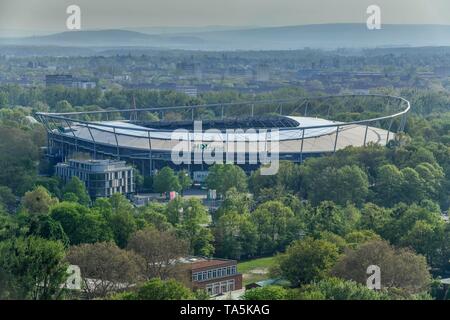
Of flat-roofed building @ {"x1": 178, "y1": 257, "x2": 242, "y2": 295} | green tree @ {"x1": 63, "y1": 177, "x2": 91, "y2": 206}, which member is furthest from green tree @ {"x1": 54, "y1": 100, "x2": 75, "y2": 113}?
flat-roofed building @ {"x1": 178, "y1": 257, "x2": 242, "y2": 295}

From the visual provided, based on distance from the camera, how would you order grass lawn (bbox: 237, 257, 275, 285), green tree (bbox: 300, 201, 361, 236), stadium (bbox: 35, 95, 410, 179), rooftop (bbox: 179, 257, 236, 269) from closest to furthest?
1. rooftop (bbox: 179, 257, 236, 269)
2. grass lawn (bbox: 237, 257, 275, 285)
3. green tree (bbox: 300, 201, 361, 236)
4. stadium (bbox: 35, 95, 410, 179)

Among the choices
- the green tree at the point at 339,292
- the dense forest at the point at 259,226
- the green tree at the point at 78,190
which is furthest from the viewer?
the green tree at the point at 78,190

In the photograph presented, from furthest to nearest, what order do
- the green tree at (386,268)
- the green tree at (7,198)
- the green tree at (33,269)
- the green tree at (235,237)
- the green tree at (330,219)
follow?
the green tree at (7,198) → the green tree at (330,219) → the green tree at (235,237) → the green tree at (386,268) → the green tree at (33,269)

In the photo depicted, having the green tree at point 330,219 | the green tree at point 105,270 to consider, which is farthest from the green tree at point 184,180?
the green tree at point 105,270

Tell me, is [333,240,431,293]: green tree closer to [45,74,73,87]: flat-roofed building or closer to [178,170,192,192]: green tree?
[178,170,192,192]: green tree

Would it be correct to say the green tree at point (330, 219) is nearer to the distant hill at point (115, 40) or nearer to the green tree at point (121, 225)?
the green tree at point (121, 225)

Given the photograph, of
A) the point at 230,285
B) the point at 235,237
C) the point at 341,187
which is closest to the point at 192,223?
the point at 235,237
